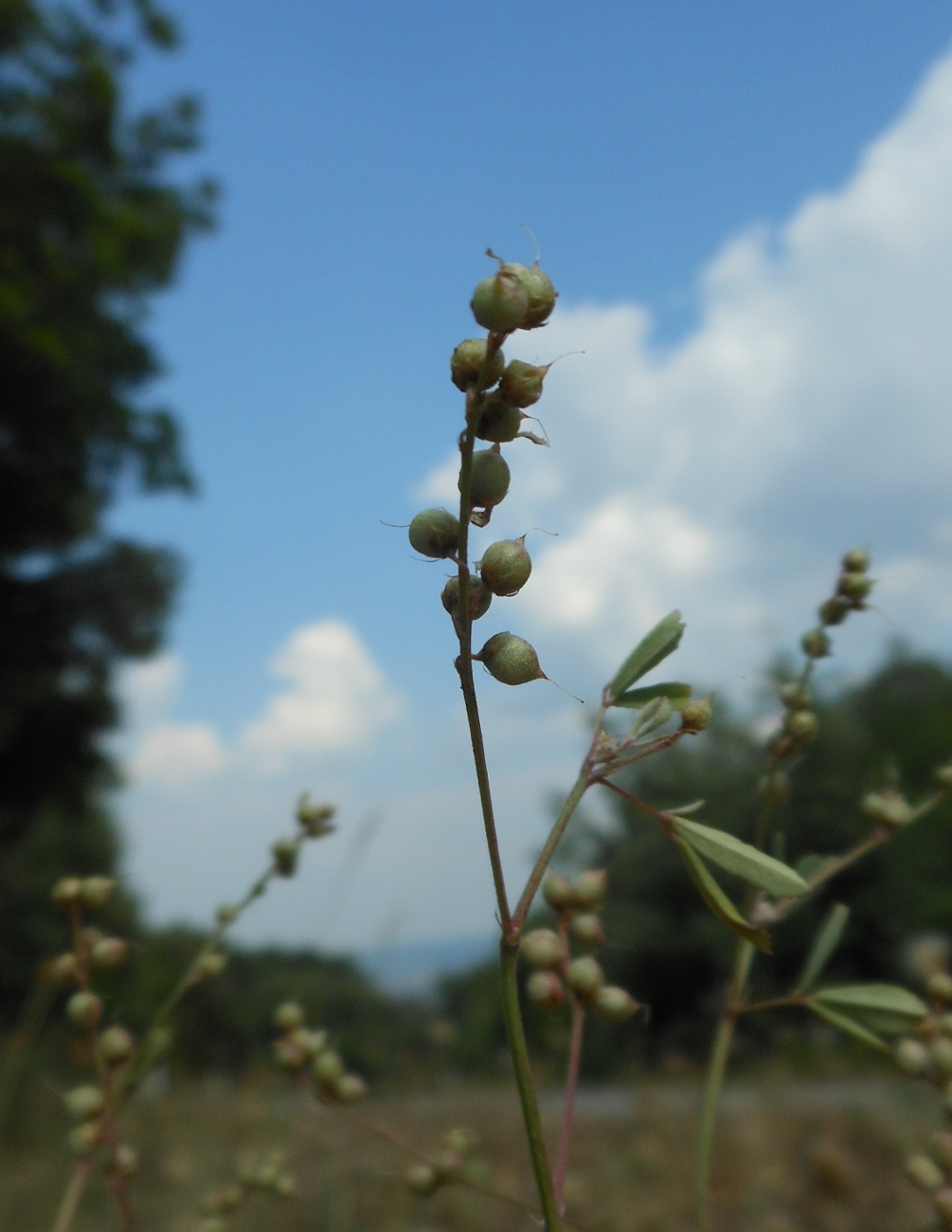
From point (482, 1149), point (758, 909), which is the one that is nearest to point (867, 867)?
point (482, 1149)

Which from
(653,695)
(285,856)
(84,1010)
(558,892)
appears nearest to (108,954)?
(84,1010)

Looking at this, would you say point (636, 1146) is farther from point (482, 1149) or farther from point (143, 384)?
point (143, 384)

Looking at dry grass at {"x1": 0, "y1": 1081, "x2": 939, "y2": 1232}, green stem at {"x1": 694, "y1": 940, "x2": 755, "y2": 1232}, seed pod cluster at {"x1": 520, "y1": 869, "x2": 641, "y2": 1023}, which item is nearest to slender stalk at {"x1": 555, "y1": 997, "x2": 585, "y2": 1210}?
seed pod cluster at {"x1": 520, "y1": 869, "x2": 641, "y2": 1023}

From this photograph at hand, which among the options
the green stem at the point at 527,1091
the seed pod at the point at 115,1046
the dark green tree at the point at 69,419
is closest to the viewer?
the green stem at the point at 527,1091

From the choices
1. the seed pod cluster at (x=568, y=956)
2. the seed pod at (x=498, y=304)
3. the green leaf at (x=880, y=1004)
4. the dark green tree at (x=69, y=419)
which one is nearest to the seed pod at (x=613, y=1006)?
the seed pod cluster at (x=568, y=956)

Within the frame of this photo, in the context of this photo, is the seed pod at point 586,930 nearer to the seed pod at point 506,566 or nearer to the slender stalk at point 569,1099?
the slender stalk at point 569,1099

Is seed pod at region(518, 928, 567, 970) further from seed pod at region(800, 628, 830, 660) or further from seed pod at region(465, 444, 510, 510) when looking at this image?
seed pod at region(800, 628, 830, 660)
